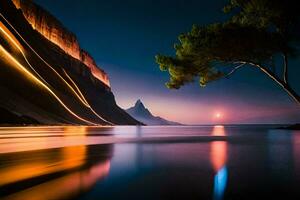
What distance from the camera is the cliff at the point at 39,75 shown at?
251 feet

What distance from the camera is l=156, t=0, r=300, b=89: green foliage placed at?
1808 cm

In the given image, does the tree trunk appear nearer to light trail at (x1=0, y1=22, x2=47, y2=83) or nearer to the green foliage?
the green foliage

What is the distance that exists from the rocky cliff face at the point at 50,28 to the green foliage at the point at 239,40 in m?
128

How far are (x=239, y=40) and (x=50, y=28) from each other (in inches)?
5945

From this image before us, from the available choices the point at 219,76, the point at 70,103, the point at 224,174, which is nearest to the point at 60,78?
the point at 70,103

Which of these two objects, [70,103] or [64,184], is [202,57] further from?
[70,103]

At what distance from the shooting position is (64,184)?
4.52 metres

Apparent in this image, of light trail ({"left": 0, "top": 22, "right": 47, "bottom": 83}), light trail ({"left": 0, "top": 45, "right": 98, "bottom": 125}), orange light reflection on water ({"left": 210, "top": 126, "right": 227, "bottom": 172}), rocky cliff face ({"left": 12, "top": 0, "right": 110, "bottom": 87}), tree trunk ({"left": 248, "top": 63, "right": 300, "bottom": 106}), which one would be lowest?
orange light reflection on water ({"left": 210, "top": 126, "right": 227, "bottom": 172})

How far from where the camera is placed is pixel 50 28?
6073 inches

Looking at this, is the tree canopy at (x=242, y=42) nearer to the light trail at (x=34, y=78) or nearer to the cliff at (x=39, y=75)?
the cliff at (x=39, y=75)

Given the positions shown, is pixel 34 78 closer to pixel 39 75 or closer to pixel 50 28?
pixel 39 75

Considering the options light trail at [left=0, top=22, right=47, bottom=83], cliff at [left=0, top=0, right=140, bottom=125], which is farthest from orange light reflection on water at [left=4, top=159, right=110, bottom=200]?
light trail at [left=0, top=22, right=47, bottom=83]

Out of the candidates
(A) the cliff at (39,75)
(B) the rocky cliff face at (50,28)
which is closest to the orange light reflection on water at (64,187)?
(A) the cliff at (39,75)

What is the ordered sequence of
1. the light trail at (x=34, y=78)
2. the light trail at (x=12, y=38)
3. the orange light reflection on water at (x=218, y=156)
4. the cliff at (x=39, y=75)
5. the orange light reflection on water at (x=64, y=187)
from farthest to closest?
the light trail at (x=12, y=38) < the light trail at (x=34, y=78) < the cliff at (x=39, y=75) < the orange light reflection on water at (x=218, y=156) < the orange light reflection on water at (x=64, y=187)
